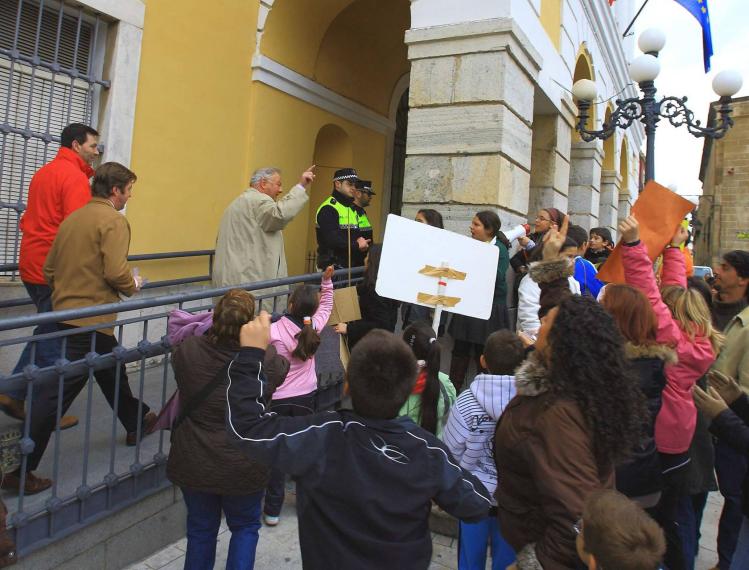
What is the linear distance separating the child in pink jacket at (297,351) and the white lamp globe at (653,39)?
6.35 metres

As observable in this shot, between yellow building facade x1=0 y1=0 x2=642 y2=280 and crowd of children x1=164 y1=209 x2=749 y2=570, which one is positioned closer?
crowd of children x1=164 y1=209 x2=749 y2=570

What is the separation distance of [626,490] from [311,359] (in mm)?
1967

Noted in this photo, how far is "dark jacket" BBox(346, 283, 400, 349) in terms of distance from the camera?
4559mm

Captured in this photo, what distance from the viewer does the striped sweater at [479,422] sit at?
8.13 ft

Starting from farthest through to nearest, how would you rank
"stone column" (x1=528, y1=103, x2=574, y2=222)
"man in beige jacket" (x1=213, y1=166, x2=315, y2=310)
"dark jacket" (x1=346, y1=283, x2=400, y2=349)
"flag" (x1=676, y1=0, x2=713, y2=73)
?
"flag" (x1=676, y1=0, x2=713, y2=73)
"stone column" (x1=528, y1=103, x2=574, y2=222)
"dark jacket" (x1=346, y1=283, x2=400, y2=349)
"man in beige jacket" (x1=213, y1=166, x2=315, y2=310)

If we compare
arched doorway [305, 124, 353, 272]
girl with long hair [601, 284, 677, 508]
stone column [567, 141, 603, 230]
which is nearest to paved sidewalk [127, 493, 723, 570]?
girl with long hair [601, 284, 677, 508]

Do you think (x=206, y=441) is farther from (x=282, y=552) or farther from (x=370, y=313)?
(x=370, y=313)

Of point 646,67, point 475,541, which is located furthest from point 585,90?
point 475,541

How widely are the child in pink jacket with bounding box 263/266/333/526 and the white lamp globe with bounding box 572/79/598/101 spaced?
5.72 metres

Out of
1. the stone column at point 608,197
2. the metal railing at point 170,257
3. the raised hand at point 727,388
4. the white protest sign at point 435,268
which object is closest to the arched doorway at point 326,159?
the metal railing at point 170,257

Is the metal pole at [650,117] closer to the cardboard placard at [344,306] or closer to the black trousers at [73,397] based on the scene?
the cardboard placard at [344,306]

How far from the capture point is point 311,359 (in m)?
3.65

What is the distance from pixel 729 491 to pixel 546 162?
18.6 ft

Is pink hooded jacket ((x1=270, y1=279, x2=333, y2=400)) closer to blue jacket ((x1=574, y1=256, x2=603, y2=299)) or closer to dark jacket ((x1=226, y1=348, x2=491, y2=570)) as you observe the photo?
dark jacket ((x1=226, y1=348, x2=491, y2=570))
